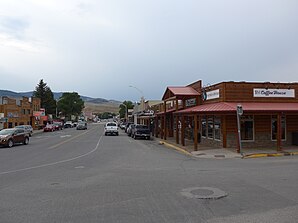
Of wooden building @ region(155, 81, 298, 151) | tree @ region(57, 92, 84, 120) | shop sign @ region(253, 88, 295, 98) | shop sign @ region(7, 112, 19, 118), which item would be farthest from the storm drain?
tree @ region(57, 92, 84, 120)

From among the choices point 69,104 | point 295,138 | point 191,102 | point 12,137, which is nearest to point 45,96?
point 69,104

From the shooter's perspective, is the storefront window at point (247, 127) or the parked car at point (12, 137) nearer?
the storefront window at point (247, 127)

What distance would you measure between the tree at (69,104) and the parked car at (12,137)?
4103 inches

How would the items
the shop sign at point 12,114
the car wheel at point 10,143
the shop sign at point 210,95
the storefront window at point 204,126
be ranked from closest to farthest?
the shop sign at point 210,95, the storefront window at point 204,126, the car wheel at point 10,143, the shop sign at point 12,114

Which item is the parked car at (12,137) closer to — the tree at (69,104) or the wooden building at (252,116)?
the wooden building at (252,116)

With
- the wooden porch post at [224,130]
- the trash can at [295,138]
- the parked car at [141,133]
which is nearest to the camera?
the wooden porch post at [224,130]

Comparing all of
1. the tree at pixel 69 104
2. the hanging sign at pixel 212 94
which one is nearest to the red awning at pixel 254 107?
the hanging sign at pixel 212 94

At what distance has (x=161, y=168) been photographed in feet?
47.4

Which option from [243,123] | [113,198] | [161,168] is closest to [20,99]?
[243,123]

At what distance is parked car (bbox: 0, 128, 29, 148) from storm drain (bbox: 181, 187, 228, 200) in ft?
72.6

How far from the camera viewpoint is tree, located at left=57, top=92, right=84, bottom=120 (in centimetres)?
13321

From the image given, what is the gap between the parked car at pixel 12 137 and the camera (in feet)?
90.9

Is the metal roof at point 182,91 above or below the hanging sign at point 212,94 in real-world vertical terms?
above

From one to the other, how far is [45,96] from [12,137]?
8260cm
